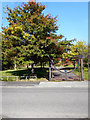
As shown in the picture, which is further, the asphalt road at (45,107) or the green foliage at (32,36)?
the green foliage at (32,36)

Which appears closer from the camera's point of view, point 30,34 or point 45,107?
point 45,107

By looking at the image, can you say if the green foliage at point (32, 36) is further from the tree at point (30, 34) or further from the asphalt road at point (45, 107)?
the asphalt road at point (45, 107)

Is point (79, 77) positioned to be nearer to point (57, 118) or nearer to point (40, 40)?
point (40, 40)

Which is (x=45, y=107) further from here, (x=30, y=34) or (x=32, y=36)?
(x=30, y=34)

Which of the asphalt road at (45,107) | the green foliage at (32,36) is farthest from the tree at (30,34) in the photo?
the asphalt road at (45,107)

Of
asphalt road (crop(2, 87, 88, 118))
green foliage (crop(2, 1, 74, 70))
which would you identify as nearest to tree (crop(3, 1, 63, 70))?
green foliage (crop(2, 1, 74, 70))

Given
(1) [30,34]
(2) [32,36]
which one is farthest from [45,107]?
(1) [30,34]

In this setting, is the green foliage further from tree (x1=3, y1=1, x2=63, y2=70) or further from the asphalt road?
the asphalt road

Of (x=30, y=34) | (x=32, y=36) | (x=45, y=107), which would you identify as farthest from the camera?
(x=30, y=34)

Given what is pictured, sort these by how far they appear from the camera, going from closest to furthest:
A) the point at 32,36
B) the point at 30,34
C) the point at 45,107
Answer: the point at 45,107
the point at 32,36
the point at 30,34

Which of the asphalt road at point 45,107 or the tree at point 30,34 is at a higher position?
the tree at point 30,34

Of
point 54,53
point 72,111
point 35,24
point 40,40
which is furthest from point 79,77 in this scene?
point 72,111

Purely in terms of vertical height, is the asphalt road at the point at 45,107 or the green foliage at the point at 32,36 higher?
the green foliage at the point at 32,36

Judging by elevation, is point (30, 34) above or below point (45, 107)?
above
